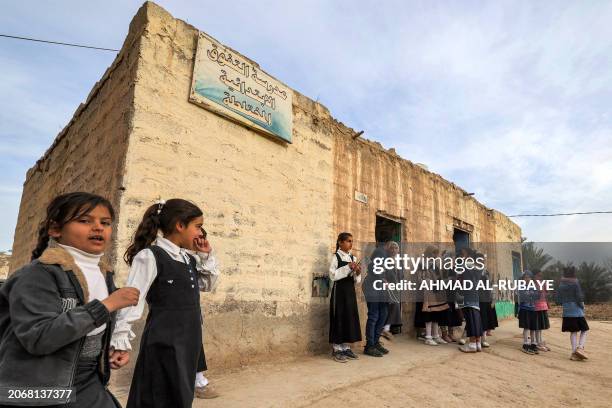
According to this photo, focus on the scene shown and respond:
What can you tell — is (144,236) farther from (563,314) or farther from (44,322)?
(563,314)

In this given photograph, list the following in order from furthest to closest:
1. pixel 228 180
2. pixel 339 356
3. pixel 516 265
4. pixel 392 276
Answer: pixel 516 265 < pixel 392 276 < pixel 339 356 < pixel 228 180

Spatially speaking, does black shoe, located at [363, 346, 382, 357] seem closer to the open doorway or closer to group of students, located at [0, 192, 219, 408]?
the open doorway

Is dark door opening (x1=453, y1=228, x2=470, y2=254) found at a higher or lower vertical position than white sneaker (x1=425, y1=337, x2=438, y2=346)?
higher

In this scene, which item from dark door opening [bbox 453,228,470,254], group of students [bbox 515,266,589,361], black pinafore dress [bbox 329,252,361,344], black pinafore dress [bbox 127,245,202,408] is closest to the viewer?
black pinafore dress [bbox 127,245,202,408]

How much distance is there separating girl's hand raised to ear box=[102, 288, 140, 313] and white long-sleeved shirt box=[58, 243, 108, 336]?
115mm

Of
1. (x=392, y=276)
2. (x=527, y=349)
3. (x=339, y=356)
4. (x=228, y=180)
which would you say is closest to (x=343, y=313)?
(x=339, y=356)

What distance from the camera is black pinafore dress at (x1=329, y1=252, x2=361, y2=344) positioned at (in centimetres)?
505

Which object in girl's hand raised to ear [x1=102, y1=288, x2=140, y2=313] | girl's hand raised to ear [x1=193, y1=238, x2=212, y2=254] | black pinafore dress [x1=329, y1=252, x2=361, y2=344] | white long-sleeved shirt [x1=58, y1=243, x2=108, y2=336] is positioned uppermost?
girl's hand raised to ear [x1=193, y1=238, x2=212, y2=254]

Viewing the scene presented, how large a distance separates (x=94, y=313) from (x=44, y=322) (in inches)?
5.5

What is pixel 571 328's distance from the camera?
21.3ft

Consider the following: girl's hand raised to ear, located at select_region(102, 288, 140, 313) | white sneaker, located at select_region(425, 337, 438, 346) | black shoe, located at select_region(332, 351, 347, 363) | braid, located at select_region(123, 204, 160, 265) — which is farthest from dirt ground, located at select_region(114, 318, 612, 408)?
girl's hand raised to ear, located at select_region(102, 288, 140, 313)

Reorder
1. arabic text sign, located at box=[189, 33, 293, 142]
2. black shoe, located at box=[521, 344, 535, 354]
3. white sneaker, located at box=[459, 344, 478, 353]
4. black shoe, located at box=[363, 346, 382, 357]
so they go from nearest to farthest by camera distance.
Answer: arabic text sign, located at box=[189, 33, 293, 142]
black shoe, located at box=[363, 346, 382, 357]
white sneaker, located at box=[459, 344, 478, 353]
black shoe, located at box=[521, 344, 535, 354]

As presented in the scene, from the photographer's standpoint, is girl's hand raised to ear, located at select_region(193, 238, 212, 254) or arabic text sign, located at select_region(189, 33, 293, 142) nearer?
girl's hand raised to ear, located at select_region(193, 238, 212, 254)

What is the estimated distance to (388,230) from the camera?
805cm
